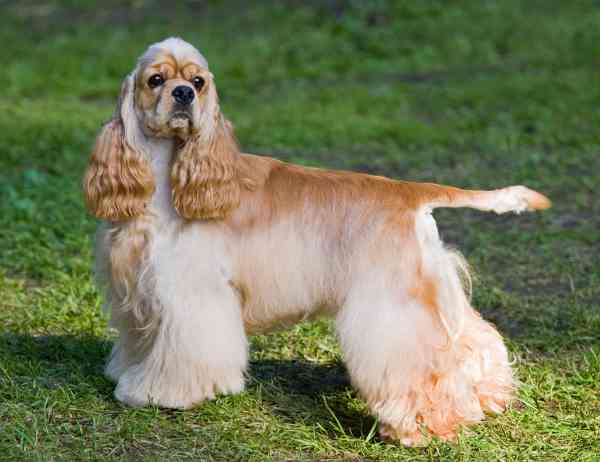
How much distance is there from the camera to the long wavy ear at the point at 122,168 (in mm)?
4461

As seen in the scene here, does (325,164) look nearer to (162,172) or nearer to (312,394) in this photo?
(312,394)

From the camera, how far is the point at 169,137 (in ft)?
14.8

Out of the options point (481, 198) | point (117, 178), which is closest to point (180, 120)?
point (117, 178)

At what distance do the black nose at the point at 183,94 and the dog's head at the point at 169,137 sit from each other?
0.03 metres

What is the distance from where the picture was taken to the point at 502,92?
1196 cm

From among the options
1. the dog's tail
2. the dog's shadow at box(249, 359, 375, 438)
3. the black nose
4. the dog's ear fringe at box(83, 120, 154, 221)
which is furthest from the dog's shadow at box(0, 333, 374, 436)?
the black nose

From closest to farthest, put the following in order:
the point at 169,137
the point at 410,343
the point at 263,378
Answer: the point at 410,343 → the point at 169,137 → the point at 263,378

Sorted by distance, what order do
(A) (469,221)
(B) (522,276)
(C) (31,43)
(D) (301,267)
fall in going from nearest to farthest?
1. (D) (301,267)
2. (B) (522,276)
3. (A) (469,221)
4. (C) (31,43)

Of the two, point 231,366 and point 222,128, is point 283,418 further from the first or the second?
point 222,128

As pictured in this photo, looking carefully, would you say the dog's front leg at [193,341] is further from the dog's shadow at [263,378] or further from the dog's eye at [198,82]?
the dog's eye at [198,82]

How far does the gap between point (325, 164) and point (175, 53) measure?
16.8 ft

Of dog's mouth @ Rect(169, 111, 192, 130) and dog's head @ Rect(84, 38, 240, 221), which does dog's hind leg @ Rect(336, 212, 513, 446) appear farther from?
dog's mouth @ Rect(169, 111, 192, 130)

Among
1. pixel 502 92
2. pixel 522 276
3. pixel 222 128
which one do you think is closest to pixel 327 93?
pixel 502 92

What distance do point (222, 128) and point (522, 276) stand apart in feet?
9.24
